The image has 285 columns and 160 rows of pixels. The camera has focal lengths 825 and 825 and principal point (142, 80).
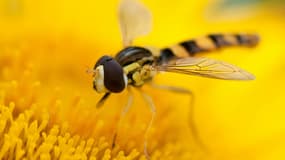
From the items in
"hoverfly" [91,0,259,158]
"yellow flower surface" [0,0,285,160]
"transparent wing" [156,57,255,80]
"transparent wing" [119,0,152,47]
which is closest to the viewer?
"transparent wing" [156,57,255,80]

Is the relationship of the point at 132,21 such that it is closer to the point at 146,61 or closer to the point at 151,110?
the point at 146,61

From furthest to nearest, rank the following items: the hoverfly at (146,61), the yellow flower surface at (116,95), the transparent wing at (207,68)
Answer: the yellow flower surface at (116,95) < the hoverfly at (146,61) < the transparent wing at (207,68)

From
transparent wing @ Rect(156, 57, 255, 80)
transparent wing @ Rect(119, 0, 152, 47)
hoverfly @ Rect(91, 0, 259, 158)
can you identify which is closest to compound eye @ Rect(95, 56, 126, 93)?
hoverfly @ Rect(91, 0, 259, 158)

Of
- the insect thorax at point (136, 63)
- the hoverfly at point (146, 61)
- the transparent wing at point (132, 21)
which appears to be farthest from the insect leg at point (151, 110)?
the transparent wing at point (132, 21)

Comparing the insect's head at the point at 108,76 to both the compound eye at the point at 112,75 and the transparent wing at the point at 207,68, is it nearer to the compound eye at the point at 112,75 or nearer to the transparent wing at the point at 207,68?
the compound eye at the point at 112,75

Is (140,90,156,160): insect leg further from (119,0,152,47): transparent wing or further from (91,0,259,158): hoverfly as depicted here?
(119,0,152,47): transparent wing

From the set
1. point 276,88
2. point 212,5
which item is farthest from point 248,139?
point 212,5
